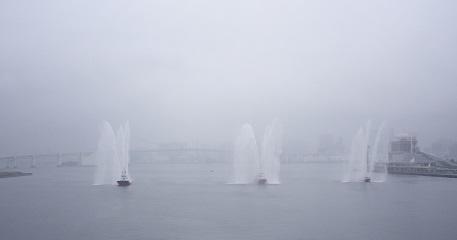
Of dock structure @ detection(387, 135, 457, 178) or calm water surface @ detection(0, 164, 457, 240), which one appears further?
dock structure @ detection(387, 135, 457, 178)

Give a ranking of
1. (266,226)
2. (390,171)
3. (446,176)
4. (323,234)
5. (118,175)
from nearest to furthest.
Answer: (323,234), (266,226), (118,175), (446,176), (390,171)

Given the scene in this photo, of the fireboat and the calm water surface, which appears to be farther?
the fireboat

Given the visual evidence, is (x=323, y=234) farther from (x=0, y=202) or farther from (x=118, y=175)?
(x=118, y=175)

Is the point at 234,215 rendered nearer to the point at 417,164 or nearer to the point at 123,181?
the point at 123,181

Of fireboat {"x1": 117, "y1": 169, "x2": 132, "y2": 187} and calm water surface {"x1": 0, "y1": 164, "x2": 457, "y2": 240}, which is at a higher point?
fireboat {"x1": 117, "y1": 169, "x2": 132, "y2": 187}

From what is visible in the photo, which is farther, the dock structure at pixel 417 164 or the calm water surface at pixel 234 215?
the dock structure at pixel 417 164

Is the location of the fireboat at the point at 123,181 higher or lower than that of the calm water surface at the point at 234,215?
higher

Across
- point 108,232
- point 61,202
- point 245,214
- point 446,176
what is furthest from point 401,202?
point 446,176

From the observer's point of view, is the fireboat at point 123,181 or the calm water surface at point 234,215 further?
the fireboat at point 123,181

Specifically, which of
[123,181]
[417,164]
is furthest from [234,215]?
[417,164]

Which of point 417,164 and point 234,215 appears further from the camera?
point 417,164

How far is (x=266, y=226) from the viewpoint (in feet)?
83.6

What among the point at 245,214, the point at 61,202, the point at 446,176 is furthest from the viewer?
the point at 446,176

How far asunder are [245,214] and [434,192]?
22110 mm
